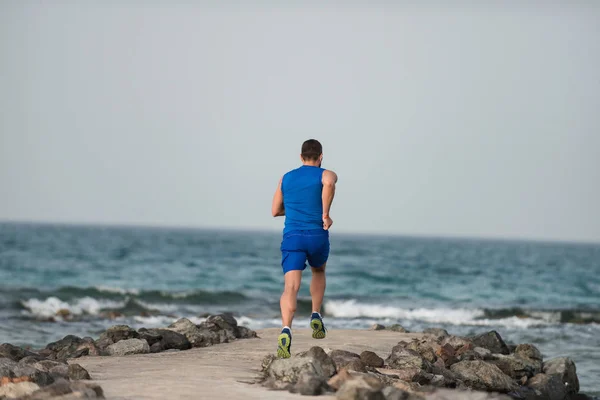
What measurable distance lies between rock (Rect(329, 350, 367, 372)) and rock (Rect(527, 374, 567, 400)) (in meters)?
3.15

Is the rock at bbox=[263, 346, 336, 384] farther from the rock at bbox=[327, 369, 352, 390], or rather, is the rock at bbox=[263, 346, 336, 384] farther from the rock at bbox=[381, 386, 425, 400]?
the rock at bbox=[381, 386, 425, 400]

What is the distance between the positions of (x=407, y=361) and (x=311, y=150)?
2488 mm

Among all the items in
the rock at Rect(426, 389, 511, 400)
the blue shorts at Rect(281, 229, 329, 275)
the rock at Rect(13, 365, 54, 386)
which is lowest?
the rock at Rect(13, 365, 54, 386)

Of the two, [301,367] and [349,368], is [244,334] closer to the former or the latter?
[349,368]

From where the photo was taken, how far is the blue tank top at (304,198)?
8.52m

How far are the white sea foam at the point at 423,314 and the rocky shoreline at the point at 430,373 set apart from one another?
11.6 metres

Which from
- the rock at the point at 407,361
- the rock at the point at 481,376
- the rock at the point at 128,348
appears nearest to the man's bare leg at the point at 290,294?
the rock at the point at 407,361

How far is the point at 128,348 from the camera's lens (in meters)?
9.96

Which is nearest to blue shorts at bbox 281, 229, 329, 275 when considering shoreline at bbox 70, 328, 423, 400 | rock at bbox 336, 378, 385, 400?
shoreline at bbox 70, 328, 423, 400

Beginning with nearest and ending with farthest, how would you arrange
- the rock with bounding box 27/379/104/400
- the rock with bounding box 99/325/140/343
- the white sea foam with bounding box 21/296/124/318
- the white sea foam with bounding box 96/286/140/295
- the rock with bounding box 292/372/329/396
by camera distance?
the rock with bounding box 27/379/104/400 < the rock with bounding box 292/372/329/396 < the rock with bounding box 99/325/140/343 < the white sea foam with bounding box 21/296/124/318 < the white sea foam with bounding box 96/286/140/295

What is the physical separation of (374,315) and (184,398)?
65.9 feet

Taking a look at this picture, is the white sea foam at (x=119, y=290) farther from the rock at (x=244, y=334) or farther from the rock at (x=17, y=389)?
the rock at (x=17, y=389)

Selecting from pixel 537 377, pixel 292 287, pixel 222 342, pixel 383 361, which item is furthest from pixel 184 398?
pixel 537 377

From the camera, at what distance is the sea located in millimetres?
20812
